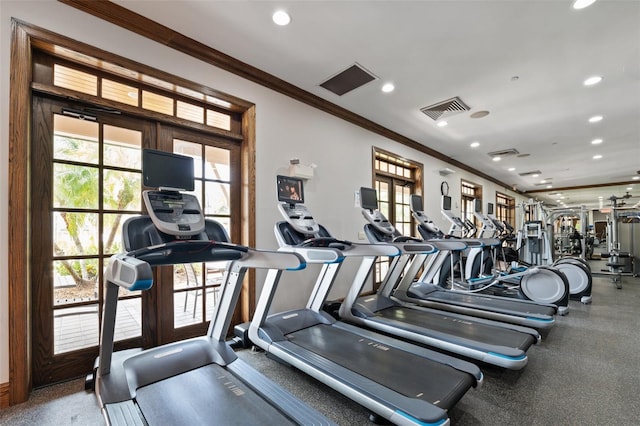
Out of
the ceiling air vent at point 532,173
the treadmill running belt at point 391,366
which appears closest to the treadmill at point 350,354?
the treadmill running belt at point 391,366

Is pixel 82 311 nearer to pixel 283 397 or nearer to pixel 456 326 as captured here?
pixel 283 397

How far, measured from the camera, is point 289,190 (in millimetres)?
3076

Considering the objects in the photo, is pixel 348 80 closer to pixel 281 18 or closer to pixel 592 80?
pixel 281 18

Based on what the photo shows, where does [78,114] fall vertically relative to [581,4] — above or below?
below

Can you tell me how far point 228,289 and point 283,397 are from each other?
35.5 inches

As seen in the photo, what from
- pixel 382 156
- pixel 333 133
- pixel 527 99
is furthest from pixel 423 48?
pixel 382 156

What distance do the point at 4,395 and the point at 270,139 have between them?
10.2ft

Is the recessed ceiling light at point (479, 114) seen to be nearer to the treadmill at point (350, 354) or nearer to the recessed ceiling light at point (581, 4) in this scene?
the recessed ceiling light at point (581, 4)

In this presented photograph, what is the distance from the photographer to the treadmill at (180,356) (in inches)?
62.1

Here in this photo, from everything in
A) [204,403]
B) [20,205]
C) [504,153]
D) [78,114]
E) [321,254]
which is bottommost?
[204,403]

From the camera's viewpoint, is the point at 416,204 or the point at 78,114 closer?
the point at 78,114

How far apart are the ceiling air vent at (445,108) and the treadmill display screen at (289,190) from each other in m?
2.65

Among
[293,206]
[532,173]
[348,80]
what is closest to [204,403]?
[293,206]

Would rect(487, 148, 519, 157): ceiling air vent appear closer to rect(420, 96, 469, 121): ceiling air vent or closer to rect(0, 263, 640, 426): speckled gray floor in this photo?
rect(420, 96, 469, 121): ceiling air vent
